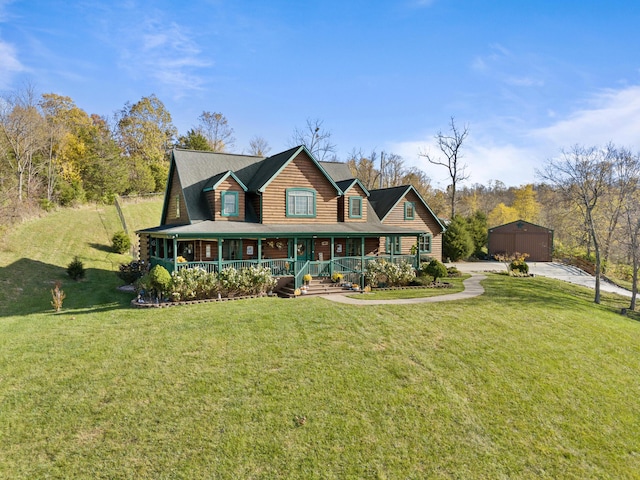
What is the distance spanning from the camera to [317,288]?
59.0ft

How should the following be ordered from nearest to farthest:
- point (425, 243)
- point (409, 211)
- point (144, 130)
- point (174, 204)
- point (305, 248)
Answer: point (305, 248), point (174, 204), point (409, 211), point (425, 243), point (144, 130)

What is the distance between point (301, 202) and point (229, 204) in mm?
3874

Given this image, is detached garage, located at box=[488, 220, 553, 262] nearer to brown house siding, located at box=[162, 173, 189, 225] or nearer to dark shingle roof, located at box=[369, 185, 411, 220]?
dark shingle roof, located at box=[369, 185, 411, 220]

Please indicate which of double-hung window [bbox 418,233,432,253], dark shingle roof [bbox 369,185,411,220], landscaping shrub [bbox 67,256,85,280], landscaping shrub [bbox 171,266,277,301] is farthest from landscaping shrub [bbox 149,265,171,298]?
double-hung window [bbox 418,233,432,253]

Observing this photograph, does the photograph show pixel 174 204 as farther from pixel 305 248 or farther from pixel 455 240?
pixel 455 240

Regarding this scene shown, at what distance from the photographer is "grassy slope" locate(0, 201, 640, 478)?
Answer: 6.85 m

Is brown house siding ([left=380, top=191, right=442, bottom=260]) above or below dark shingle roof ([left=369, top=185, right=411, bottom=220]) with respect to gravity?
below

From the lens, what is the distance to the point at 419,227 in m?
28.4

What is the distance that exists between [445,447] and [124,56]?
1898 cm

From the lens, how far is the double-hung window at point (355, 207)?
75.9 ft

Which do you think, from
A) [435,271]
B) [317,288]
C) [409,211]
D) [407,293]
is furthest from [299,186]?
[409,211]

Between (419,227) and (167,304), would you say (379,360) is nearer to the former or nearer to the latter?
(167,304)

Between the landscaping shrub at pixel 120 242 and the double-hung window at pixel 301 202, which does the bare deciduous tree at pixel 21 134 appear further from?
the double-hung window at pixel 301 202

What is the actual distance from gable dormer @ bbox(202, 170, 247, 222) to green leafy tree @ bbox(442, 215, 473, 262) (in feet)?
68.6
